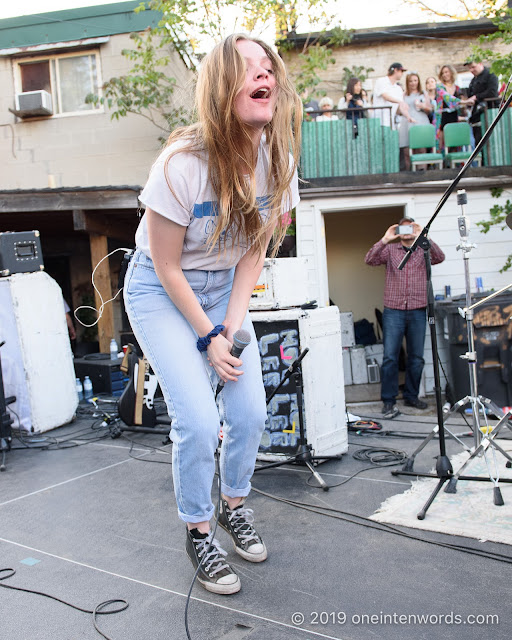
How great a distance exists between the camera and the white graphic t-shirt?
206 cm

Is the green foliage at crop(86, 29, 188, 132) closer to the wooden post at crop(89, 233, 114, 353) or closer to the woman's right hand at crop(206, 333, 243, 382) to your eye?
the wooden post at crop(89, 233, 114, 353)

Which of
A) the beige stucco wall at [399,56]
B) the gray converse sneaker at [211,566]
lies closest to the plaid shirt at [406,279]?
→ the gray converse sneaker at [211,566]

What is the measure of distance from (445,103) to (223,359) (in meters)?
8.49

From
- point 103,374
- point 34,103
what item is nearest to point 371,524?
point 103,374

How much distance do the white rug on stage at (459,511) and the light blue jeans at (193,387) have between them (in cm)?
113

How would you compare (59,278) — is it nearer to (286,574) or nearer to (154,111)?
(154,111)

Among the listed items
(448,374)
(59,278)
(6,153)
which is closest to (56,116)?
(6,153)

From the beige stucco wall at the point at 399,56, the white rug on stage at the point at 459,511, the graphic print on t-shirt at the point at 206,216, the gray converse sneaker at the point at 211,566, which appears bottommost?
the white rug on stage at the point at 459,511

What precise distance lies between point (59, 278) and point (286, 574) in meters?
11.7

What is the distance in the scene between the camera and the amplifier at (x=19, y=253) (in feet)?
19.6

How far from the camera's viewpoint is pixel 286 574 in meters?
2.44

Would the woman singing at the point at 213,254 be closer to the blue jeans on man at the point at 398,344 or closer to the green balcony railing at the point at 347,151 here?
the blue jeans on man at the point at 398,344

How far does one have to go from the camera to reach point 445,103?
9203 millimetres

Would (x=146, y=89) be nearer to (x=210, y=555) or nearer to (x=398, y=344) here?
(x=398, y=344)
